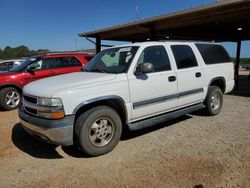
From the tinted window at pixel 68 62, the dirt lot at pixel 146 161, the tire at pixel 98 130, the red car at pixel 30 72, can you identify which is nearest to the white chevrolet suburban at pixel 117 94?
the tire at pixel 98 130

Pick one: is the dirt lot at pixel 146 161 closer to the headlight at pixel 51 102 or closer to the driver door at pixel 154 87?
the driver door at pixel 154 87

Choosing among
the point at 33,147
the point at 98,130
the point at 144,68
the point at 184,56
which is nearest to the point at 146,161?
the point at 98,130

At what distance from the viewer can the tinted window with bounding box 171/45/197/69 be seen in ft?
18.1

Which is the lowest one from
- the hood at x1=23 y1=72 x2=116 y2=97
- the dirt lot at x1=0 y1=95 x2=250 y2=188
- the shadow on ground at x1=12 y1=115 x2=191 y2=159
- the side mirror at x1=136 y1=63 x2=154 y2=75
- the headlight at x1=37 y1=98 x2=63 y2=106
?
the dirt lot at x1=0 y1=95 x2=250 y2=188

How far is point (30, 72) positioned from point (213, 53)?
18.7ft

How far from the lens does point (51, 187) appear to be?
3410mm

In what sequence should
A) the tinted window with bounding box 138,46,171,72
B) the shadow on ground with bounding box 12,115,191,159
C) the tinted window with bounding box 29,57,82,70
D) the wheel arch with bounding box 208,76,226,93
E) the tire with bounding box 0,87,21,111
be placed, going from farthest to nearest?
1. the tinted window with bounding box 29,57,82,70
2. the tire with bounding box 0,87,21,111
3. the wheel arch with bounding box 208,76,226,93
4. the tinted window with bounding box 138,46,171,72
5. the shadow on ground with bounding box 12,115,191,159

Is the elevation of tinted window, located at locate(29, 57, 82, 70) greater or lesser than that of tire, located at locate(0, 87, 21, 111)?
greater

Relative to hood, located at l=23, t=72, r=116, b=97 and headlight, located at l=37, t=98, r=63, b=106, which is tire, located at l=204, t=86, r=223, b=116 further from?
headlight, located at l=37, t=98, r=63, b=106

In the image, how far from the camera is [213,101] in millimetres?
6668

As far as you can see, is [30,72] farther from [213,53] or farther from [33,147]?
[213,53]

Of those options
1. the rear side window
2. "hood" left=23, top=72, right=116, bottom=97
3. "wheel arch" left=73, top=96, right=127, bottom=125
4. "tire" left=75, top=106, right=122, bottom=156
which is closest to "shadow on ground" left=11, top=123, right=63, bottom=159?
"tire" left=75, top=106, right=122, bottom=156

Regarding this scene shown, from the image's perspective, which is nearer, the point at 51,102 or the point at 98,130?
the point at 51,102

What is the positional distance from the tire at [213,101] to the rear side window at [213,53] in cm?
71
